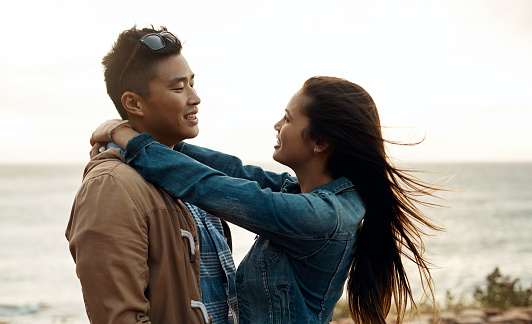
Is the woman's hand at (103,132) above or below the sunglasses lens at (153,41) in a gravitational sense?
below

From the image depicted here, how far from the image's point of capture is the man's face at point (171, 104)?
9.11 feet

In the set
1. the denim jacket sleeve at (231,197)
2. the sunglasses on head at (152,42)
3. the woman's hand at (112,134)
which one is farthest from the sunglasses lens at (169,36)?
the denim jacket sleeve at (231,197)

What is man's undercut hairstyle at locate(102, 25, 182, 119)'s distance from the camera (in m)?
2.79

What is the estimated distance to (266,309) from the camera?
2814mm

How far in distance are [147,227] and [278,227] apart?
62 cm

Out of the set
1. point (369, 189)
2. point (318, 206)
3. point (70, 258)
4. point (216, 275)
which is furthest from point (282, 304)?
point (70, 258)

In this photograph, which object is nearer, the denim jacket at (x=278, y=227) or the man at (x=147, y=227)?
the man at (x=147, y=227)

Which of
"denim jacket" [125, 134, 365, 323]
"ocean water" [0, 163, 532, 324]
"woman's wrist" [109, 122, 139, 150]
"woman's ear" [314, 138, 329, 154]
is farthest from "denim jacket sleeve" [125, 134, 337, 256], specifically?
"ocean water" [0, 163, 532, 324]

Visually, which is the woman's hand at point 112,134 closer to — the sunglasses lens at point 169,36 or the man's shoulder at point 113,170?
the man's shoulder at point 113,170

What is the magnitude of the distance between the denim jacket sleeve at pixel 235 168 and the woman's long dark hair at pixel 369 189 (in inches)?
24.4

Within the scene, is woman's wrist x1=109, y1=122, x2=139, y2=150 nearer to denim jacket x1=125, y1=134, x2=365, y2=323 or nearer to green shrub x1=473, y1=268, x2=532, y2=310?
denim jacket x1=125, y1=134, x2=365, y2=323

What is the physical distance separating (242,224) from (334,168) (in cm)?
75

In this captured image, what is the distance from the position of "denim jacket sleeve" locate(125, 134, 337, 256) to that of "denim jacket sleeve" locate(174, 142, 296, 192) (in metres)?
0.97

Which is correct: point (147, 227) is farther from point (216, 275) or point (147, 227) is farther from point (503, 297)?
point (503, 297)
